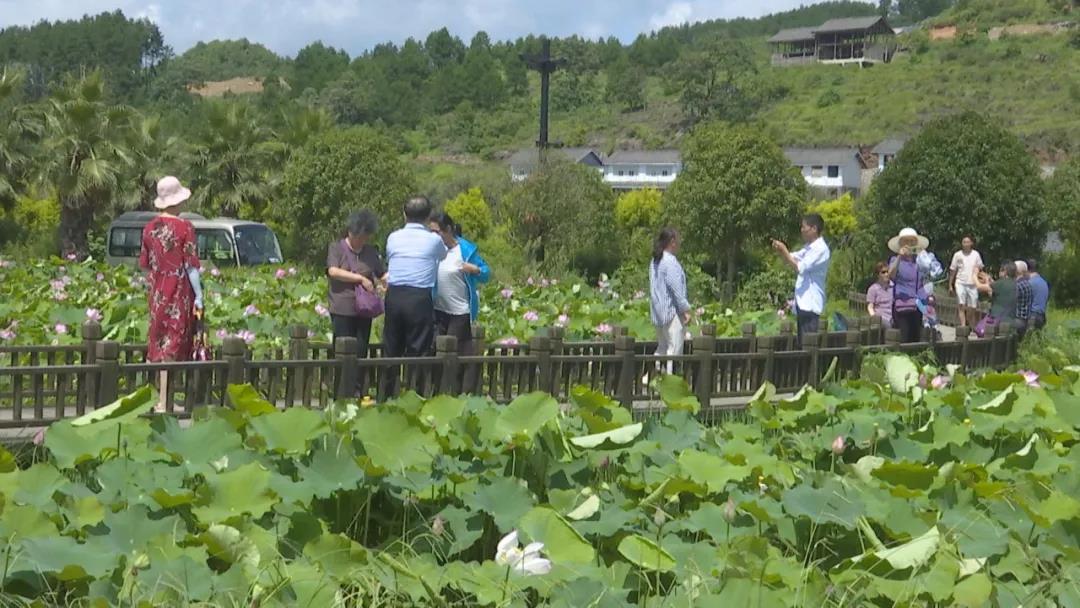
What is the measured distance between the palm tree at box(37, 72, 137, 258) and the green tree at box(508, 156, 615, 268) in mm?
8974

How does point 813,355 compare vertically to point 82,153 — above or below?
below

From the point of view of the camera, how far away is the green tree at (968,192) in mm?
25172

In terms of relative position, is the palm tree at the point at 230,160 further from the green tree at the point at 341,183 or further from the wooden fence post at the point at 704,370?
the wooden fence post at the point at 704,370

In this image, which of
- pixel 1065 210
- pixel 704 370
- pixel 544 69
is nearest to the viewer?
pixel 704 370

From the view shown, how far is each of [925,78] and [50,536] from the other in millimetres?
92587

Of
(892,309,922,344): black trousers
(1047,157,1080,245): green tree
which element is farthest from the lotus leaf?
(1047,157,1080,245): green tree

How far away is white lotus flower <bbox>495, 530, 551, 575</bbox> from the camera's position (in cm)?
330

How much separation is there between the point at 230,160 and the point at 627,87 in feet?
254

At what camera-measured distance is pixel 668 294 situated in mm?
9078

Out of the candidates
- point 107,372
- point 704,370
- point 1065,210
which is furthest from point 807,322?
point 1065,210

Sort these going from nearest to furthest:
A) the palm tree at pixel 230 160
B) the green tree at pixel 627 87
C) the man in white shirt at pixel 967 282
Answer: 1. the man in white shirt at pixel 967 282
2. the palm tree at pixel 230 160
3. the green tree at pixel 627 87

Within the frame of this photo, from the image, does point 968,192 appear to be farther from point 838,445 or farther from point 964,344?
point 838,445

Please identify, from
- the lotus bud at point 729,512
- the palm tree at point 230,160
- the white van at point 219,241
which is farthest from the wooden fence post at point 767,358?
Answer: the palm tree at point 230,160

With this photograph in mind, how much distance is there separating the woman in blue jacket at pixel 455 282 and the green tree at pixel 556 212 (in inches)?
671
